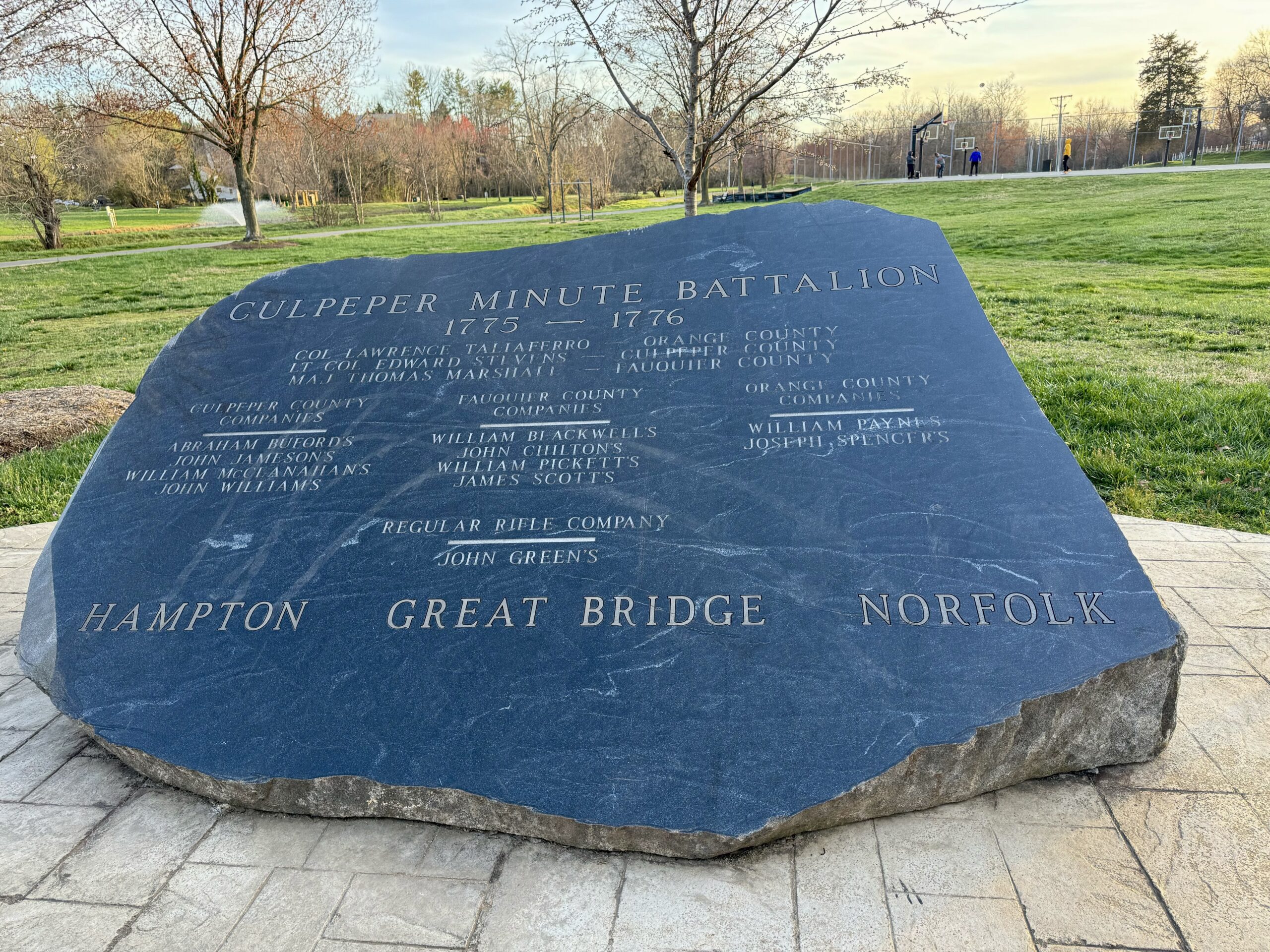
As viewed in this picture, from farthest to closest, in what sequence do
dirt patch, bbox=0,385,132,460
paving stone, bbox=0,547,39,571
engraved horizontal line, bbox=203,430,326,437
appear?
dirt patch, bbox=0,385,132,460, paving stone, bbox=0,547,39,571, engraved horizontal line, bbox=203,430,326,437

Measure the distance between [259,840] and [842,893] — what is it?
1.70 m

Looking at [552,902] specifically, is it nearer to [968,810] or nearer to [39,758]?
[968,810]

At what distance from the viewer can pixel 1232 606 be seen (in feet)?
11.8

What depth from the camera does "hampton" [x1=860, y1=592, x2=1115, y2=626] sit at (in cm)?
249

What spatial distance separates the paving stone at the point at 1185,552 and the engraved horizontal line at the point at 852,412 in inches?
70.7

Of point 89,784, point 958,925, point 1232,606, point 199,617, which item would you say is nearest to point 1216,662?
point 1232,606

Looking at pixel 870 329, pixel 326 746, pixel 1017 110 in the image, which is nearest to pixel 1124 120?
pixel 1017 110

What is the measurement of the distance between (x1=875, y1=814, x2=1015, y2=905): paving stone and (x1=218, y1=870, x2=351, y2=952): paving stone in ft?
4.99

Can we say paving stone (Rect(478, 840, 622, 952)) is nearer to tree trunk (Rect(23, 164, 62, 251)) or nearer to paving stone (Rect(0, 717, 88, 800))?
paving stone (Rect(0, 717, 88, 800))

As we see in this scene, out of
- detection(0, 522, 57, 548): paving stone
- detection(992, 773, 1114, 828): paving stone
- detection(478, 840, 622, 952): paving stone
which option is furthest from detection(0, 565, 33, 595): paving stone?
detection(992, 773, 1114, 828): paving stone

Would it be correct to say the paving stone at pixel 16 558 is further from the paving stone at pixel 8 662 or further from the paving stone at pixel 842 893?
the paving stone at pixel 842 893

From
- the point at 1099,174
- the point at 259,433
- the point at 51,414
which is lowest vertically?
the point at 51,414

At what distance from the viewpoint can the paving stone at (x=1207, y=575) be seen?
3789mm

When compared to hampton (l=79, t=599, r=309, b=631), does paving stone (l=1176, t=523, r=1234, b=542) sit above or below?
below
